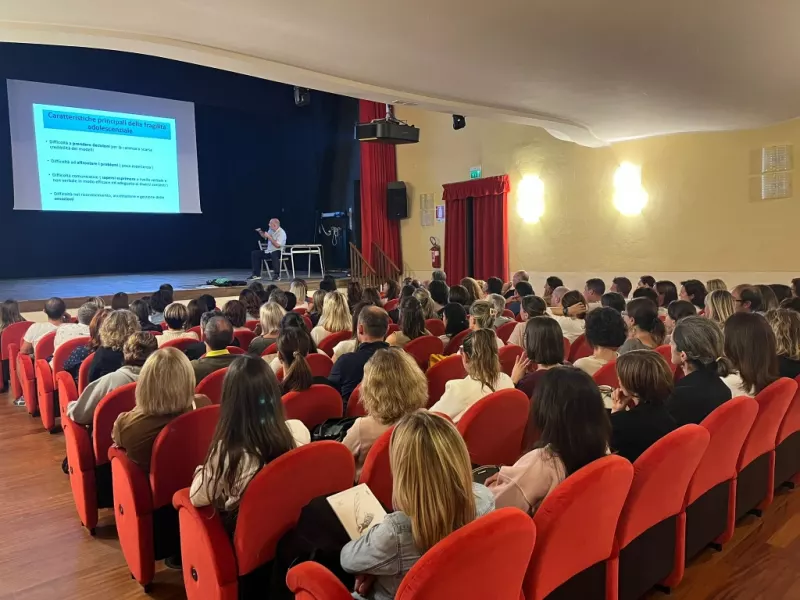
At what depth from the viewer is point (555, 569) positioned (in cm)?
169

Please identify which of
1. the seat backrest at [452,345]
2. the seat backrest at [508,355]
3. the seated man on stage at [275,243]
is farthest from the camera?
the seated man on stage at [275,243]

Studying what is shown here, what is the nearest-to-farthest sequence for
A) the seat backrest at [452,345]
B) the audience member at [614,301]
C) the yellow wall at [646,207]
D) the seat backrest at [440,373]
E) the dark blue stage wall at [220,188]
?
the seat backrest at [440,373] → the seat backrest at [452,345] → the audience member at [614,301] → the yellow wall at [646,207] → the dark blue stage wall at [220,188]

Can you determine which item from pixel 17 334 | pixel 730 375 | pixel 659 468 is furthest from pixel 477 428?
pixel 17 334

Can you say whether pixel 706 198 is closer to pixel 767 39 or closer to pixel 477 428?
pixel 767 39

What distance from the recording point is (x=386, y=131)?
7.66 metres

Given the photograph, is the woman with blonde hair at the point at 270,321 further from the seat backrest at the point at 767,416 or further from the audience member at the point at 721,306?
the audience member at the point at 721,306

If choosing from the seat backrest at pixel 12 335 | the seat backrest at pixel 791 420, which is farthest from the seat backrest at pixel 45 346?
the seat backrest at pixel 791 420

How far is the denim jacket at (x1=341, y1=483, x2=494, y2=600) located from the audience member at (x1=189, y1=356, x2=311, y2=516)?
21.9 inches

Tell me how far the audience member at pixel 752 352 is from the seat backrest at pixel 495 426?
3.64 ft

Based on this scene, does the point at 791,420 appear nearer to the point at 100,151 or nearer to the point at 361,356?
the point at 361,356

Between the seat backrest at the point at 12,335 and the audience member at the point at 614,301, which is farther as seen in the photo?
the seat backrest at the point at 12,335

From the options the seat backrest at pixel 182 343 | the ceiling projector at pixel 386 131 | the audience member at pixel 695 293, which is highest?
the ceiling projector at pixel 386 131

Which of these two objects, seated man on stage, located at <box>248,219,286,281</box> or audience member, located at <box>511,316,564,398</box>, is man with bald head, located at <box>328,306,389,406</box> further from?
seated man on stage, located at <box>248,219,286,281</box>

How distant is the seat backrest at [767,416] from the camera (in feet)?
8.18
